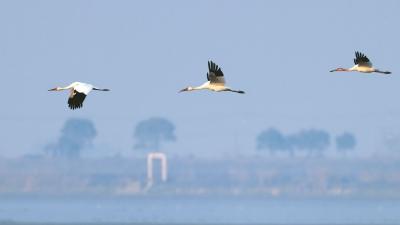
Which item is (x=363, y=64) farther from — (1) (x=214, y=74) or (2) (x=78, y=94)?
(2) (x=78, y=94)

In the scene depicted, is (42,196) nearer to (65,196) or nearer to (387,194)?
(65,196)

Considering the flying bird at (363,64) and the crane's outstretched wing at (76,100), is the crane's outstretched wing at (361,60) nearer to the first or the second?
the flying bird at (363,64)

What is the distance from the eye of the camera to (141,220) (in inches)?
3841

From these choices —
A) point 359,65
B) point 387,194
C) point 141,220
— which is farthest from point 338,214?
point 359,65

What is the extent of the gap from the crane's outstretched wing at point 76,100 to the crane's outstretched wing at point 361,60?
25.3 ft

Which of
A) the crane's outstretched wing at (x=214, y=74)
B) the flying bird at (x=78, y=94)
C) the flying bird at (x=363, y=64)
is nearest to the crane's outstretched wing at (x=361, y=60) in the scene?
the flying bird at (x=363, y=64)

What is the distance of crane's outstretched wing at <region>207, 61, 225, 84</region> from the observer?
47.5m

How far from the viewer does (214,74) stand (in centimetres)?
4759

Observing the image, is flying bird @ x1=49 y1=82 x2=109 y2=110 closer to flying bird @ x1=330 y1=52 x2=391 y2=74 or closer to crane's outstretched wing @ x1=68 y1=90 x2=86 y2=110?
crane's outstretched wing @ x1=68 y1=90 x2=86 y2=110

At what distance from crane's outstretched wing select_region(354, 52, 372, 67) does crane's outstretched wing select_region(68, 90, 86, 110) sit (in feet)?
25.3

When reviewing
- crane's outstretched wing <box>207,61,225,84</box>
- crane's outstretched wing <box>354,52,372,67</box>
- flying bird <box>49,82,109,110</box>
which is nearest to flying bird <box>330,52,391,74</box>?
crane's outstretched wing <box>354,52,372,67</box>

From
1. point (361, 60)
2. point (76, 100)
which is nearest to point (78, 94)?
point (76, 100)

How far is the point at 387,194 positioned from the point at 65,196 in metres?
36.9

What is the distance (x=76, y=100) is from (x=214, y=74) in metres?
3.84
